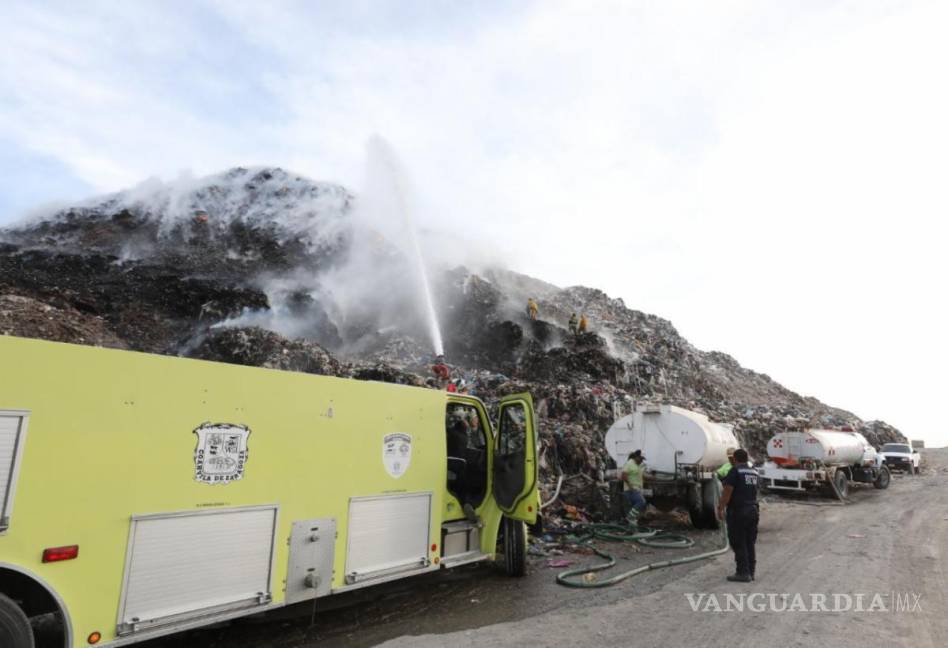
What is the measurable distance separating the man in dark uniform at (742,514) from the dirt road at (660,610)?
0.77 ft

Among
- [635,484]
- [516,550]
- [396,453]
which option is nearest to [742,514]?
[516,550]

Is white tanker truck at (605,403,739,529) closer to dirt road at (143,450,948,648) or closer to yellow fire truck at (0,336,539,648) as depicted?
dirt road at (143,450,948,648)

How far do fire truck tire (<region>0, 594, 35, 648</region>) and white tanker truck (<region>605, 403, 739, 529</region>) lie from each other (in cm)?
953

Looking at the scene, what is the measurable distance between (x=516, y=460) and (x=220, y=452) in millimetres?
3516

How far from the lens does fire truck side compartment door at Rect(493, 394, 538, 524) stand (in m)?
6.46

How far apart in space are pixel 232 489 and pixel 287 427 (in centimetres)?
66

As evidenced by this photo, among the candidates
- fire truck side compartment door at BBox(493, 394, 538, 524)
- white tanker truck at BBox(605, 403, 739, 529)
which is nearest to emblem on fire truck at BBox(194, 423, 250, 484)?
fire truck side compartment door at BBox(493, 394, 538, 524)

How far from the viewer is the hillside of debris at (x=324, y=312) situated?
55.6 feet

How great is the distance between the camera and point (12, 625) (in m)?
3.24

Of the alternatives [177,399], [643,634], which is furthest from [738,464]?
[177,399]

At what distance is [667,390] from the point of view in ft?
76.9

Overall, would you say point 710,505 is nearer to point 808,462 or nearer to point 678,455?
point 678,455

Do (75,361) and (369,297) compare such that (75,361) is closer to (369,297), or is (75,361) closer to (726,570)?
(726,570)

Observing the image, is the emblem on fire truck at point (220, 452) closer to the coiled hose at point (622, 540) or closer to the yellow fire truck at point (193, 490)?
the yellow fire truck at point (193, 490)
